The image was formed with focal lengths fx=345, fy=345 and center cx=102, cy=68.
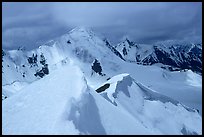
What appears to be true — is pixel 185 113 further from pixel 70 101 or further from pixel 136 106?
pixel 70 101

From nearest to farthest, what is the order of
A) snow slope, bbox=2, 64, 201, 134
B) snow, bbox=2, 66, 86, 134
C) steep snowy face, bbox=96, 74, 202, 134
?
snow, bbox=2, 66, 86, 134
snow slope, bbox=2, 64, 201, 134
steep snowy face, bbox=96, 74, 202, 134

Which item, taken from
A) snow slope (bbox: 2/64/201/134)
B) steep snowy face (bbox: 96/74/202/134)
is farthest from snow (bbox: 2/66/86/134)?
steep snowy face (bbox: 96/74/202/134)

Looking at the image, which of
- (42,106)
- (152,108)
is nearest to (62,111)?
(42,106)

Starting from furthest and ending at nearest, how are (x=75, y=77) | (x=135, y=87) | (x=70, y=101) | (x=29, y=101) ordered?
(x=135, y=87) → (x=75, y=77) → (x=29, y=101) → (x=70, y=101)

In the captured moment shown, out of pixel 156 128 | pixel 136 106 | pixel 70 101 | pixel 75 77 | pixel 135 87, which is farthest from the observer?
pixel 135 87

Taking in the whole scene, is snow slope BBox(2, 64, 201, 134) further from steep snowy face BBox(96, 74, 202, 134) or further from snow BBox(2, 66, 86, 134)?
steep snowy face BBox(96, 74, 202, 134)

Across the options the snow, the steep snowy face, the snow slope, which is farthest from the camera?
the steep snowy face

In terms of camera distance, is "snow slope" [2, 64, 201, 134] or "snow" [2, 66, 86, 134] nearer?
"snow" [2, 66, 86, 134]

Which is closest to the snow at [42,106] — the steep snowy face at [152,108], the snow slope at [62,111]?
the snow slope at [62,111]

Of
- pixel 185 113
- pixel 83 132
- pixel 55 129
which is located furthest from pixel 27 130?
pixel 185 113

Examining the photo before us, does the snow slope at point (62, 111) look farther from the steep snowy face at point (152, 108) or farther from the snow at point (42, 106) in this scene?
the steep snowy face at point (152, 108)
